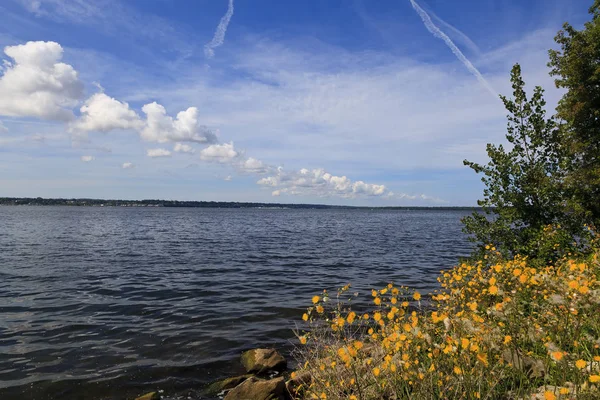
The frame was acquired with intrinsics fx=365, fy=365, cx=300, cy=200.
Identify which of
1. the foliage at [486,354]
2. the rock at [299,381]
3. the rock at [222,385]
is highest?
the foliage at [486,354]

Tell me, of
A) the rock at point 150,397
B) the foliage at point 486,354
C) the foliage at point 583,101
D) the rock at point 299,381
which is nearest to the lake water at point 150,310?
the rock at point 150,397

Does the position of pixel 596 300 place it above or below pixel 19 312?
above

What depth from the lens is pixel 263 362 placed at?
8891mm

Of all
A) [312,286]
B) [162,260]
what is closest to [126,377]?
[312,286]

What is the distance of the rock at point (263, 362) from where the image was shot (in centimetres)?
885

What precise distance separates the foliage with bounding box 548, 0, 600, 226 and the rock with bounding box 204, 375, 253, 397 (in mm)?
13365

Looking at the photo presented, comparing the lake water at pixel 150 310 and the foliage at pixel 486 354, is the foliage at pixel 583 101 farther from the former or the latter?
the foliage at pixel 486 354

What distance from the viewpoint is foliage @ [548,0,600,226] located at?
13.6 metres

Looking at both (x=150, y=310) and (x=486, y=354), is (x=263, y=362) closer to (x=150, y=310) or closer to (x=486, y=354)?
(x=486, y=354)

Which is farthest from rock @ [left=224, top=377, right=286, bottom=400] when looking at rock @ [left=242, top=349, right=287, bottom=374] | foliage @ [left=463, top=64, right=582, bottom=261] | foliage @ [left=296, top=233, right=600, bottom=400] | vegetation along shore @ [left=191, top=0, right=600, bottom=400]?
foliage @ [left=463, top=64, right=582, bottom=261]

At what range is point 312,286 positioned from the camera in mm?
17812

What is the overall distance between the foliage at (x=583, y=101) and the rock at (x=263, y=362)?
12.3 meters

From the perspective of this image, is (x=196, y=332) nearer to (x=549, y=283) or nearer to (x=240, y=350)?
(x=240, y=350)

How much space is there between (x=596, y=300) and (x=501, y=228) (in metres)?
9.85
